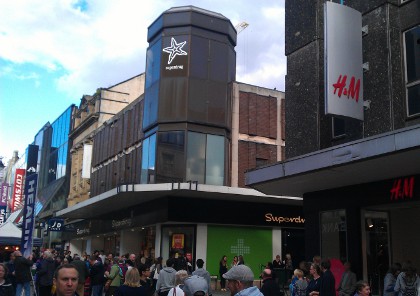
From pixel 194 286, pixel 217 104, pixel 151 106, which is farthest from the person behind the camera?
pixel 151 106

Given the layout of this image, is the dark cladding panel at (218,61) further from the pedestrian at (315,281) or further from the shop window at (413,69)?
the pedestrian at (315,281)

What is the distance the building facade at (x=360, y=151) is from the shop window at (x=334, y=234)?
3cm

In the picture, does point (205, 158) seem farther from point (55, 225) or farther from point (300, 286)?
point (55, 225)

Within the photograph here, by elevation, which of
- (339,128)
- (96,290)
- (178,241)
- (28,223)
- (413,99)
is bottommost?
(96,290)

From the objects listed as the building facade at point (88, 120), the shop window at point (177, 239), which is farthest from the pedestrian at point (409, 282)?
the building facade at point (88, 120)

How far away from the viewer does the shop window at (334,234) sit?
50.3 ft

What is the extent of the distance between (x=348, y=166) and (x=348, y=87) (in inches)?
97.1

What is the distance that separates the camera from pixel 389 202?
13.7m

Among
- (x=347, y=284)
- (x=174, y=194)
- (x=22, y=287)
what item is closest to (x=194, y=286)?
(x=347, y=284)

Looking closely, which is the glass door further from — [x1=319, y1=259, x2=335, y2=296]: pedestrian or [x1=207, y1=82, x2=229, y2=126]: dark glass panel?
[x1=207, y1=82, x2=229, y2=126]: dark glass panel

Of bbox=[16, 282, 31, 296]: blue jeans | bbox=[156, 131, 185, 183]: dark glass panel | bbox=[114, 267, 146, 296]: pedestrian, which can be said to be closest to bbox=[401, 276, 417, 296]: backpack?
bbox=[114, 267, 146, 296]: pedestrian

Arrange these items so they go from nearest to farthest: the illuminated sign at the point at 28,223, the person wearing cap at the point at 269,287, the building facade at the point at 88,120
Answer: the person wearing cap at the point at 269,287, the illuminated sign at the point at 28,223, the building facade at the point at 88,120

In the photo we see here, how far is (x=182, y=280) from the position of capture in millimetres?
8945

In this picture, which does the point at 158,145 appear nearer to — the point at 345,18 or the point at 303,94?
the point at 303,94
